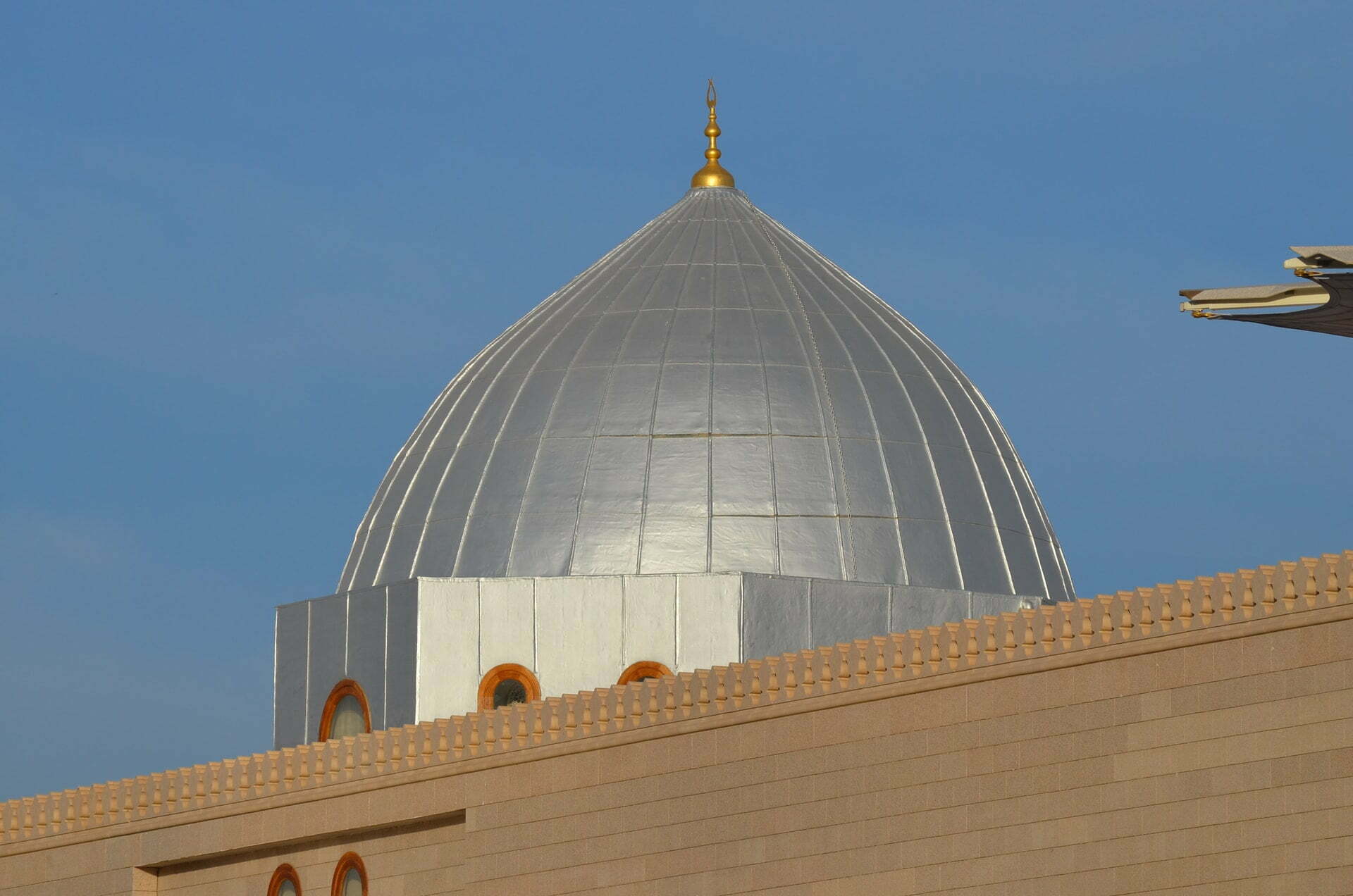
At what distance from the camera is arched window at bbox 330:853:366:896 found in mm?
22609

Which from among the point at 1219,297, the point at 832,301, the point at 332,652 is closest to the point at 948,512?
the point at 832,301

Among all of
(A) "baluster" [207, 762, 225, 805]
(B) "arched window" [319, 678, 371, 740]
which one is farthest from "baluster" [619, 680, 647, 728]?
(B) "arched window" [319, 678, 371, 740]

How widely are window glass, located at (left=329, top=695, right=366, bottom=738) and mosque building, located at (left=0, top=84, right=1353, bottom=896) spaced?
1.3 inches

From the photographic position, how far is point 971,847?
18.4 metres

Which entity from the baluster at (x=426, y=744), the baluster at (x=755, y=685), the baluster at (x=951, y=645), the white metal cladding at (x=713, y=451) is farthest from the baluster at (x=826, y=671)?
the white metal cladding at (x=713, y=451)

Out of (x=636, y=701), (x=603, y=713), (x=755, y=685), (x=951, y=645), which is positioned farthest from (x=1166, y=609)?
(x=603, y=713)

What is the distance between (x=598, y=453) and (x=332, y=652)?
10.3ft

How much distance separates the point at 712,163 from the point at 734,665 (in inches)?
419

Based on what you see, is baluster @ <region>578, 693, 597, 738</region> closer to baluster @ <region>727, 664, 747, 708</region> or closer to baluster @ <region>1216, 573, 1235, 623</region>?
baluster @ <region>727, 664, 747, 708</region>

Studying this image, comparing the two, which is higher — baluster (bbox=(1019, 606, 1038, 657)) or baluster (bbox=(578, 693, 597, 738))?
baluster (bbox=(578, 693, 597, 738))

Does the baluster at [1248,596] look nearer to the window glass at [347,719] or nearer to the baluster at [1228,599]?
the baluster at [1228,599]

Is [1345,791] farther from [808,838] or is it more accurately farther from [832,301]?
[832,301]

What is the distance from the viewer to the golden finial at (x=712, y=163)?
2983cm

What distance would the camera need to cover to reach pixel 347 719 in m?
25.8
